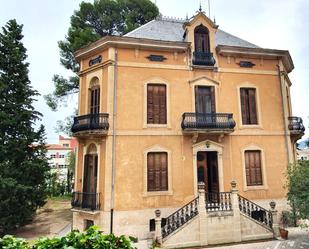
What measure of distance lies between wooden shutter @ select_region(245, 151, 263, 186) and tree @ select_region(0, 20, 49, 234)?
40.2 feet

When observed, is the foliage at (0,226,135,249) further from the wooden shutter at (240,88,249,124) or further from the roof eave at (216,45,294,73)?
the roof eave at (216,45,294,73)

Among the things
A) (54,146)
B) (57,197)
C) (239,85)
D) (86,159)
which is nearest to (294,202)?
(239,85)

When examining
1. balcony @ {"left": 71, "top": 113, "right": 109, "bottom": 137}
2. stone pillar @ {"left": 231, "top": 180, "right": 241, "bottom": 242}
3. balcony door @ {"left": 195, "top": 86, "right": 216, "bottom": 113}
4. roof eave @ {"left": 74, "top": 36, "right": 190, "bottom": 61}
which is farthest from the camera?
balcony door @ {"left": 195, "top": 86, "right": 216, "bottom": 113}

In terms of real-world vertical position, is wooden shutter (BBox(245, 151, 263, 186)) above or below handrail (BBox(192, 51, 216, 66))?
below

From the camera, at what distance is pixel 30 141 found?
56.2ft

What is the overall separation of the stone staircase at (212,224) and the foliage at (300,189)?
7.34ft

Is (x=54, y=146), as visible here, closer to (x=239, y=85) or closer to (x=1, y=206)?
(x=1, y=206)

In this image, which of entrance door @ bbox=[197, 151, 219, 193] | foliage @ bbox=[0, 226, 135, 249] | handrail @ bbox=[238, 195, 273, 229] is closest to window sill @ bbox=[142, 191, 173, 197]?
entrance door @ bbox=[197, 151, 219, 193]

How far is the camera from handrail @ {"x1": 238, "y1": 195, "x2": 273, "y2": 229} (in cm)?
1484

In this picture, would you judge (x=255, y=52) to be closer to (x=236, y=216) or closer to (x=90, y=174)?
(x=236, y=216)

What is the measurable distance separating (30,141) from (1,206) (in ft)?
13.2

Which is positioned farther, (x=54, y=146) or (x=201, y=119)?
(x=54, y=146)

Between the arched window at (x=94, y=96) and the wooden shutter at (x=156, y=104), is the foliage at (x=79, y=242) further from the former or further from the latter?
the arched window at (x=94, y=96)

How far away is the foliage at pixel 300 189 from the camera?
11.9 metres
